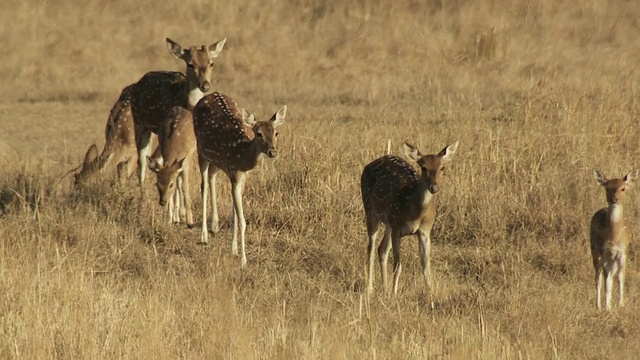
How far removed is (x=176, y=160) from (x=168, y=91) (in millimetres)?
1139

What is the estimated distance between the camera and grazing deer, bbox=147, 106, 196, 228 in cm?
1301

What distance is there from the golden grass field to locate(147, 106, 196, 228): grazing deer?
284mm

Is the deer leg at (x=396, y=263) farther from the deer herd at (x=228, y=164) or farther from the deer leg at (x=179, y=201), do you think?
the deer leg at (x=179, y=201)

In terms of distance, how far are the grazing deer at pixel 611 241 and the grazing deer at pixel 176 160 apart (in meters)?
4.17

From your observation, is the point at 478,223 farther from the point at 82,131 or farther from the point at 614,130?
the point at 82,131

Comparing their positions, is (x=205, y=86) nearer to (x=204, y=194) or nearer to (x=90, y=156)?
(x=204, y=194)

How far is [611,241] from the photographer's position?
1095cm

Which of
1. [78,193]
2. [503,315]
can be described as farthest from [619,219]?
[78,193]

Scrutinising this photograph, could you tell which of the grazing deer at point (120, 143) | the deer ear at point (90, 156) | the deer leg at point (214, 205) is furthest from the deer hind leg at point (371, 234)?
the deer ear at point (90, 156)

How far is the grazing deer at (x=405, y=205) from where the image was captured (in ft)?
35.9

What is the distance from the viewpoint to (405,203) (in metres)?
11.1

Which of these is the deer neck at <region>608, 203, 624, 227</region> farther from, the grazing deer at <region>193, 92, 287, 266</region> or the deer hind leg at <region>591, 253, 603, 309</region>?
the grazing deer at <region>193, 92, 287, 266</region>

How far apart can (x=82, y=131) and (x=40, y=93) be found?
3081mm

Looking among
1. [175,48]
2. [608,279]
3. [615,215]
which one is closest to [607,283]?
[608,279]
